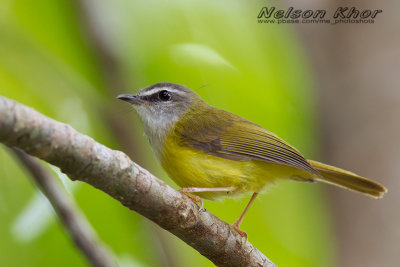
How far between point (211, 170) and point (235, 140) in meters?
0.45

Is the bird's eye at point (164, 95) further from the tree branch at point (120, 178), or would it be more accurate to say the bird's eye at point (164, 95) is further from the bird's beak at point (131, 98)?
the tree branch at point (120, 178)

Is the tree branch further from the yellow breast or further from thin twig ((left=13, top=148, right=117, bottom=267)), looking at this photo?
the yellow breast

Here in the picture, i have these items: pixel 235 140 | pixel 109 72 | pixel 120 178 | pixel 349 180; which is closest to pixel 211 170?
pixel 235 140

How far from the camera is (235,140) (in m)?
4.17

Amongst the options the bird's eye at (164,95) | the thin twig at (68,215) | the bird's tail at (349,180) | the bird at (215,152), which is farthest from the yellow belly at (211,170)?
the thin twig at (68,215)

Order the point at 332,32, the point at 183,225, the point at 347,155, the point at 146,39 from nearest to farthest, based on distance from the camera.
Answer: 1. the point at 183,225
2. the point at 146,39
3. the point at 347,155
4. the point at 332,32

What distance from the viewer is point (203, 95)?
16.2 feet

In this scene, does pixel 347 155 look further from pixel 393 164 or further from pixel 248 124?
pixel 248 124

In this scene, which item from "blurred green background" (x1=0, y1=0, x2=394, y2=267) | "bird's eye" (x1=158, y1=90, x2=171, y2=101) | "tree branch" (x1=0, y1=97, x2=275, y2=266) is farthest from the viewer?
"bird's eye" (x1=158, y1=90, x2=171, y2=101)

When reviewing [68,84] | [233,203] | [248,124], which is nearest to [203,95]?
[248,124]

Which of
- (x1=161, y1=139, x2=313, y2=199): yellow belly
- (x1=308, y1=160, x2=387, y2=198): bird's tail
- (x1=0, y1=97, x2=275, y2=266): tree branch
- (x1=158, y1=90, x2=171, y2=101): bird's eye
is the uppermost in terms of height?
(x1=308, y1=160, x2=387, y2=198): bird's tail

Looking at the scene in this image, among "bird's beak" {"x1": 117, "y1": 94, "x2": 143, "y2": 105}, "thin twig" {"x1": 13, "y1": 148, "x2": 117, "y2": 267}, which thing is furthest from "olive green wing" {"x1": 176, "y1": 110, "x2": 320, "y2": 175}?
"thin twig" {"x1": 13, "y1": 148, "x2": 117, "y2": 267}

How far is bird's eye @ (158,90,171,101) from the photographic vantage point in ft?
15.2

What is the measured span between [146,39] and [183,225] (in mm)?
2110
